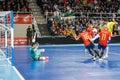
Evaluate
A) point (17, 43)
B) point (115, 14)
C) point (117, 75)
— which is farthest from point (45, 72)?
point (115, 14)

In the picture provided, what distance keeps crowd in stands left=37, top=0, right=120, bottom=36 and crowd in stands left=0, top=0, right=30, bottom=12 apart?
1.71m

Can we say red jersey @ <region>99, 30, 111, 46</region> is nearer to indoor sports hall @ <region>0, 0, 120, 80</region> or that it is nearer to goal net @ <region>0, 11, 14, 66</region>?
indoor sports hall @ <region>0, 0, 120, 80</region>

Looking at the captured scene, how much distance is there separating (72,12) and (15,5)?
4.87m

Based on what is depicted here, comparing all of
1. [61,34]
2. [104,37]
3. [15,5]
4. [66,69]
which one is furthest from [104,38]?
[15,5]

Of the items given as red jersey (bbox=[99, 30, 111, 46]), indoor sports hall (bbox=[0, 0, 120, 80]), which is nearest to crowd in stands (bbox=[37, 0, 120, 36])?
indoor sports hall (bbox=[0, 0, 120, 80])

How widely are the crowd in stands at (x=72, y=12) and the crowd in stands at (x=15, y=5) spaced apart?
1.71 meters

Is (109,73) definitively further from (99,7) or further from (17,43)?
(99,7)

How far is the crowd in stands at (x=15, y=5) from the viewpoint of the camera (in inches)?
1155

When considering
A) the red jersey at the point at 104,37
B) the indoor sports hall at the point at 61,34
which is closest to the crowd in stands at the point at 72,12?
the indoor sports hall at the point at 61,34

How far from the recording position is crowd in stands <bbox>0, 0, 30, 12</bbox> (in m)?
29.3

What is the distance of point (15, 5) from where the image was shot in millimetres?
29703

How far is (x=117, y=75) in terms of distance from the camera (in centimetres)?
1347

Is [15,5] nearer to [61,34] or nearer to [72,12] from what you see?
[61,34]

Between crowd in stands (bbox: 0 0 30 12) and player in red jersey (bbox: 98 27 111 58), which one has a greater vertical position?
crowd in stands (bbox: 0 0 30 12)
